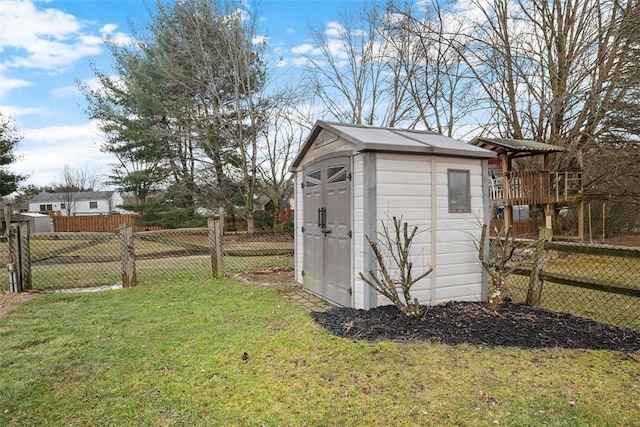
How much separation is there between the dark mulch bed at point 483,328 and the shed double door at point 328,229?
614mm

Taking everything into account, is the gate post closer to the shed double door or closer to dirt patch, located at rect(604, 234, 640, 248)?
the shed double door

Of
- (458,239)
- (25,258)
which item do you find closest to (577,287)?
(458,239)

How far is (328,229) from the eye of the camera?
5.08m

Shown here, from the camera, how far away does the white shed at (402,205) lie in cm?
430

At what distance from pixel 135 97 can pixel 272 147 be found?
663 centimetres

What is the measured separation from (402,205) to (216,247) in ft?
13.2

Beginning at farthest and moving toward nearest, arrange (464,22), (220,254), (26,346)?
(464,22) → (220,254) → (26,346)

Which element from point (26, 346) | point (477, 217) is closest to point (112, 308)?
point (26, 346)

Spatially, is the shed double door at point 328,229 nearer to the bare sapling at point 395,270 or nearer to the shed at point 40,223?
the bare sapling at point 395,270

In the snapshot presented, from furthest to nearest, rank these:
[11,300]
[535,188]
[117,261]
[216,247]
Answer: [535,188] < [216,247] < [117,261] < [11,300]

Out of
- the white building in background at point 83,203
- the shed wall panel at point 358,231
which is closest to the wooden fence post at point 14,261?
the shed wall panel at point 358,231

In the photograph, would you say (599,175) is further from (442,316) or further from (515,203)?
(442,316)

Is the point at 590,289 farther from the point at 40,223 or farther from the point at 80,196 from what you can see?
the point at 80,196

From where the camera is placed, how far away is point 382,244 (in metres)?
4.29
